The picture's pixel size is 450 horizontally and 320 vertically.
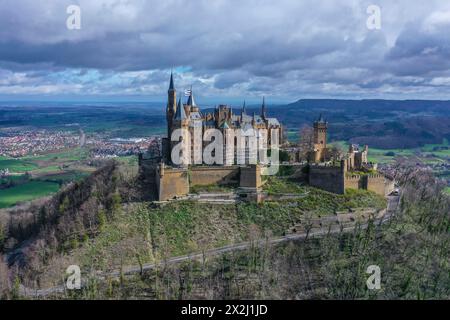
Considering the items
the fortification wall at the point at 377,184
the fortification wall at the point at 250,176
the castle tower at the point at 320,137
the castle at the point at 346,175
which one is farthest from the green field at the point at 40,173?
the fortification wall at the point at 377,184

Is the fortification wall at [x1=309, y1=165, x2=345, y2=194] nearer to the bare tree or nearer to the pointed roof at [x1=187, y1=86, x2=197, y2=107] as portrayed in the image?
the pointed roof at [x1=187, y1=86, x2=197, y2=107]

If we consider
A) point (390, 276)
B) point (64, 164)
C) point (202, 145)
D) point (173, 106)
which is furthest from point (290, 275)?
point (64, 164)

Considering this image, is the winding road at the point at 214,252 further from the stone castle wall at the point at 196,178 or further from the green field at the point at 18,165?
the green field at the point at 18,165

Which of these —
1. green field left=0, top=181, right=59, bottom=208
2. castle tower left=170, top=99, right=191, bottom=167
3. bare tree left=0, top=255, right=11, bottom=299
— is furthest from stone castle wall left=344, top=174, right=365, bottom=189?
green field left=0, top=181, right=59, bottom=208

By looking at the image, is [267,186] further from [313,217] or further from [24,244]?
[24,244]

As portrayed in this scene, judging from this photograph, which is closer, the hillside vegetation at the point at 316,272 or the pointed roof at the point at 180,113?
the hillside vegetation at the point at 316,272

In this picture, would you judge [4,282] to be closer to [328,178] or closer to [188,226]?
[188,226]
